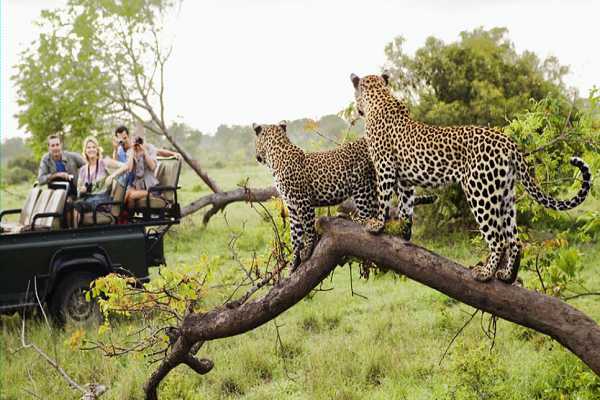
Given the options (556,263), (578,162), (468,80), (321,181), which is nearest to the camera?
(578,162)

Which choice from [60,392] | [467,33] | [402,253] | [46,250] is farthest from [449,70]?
[402,253]

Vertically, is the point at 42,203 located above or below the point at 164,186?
below

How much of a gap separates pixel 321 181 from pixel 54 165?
6711 mm

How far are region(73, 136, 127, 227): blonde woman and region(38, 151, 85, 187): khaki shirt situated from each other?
1.77 ft

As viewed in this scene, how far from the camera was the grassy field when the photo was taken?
6.29 metres

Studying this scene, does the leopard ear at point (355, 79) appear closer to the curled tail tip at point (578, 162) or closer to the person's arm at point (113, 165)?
the curled tail tip at point (578, 162)

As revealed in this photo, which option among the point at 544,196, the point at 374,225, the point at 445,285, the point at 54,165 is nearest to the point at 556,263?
the point at 445,285

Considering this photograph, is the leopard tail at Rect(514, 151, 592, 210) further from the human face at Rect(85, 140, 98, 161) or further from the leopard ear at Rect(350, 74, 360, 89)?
the human face at Rect(85, 140, 98, 161)

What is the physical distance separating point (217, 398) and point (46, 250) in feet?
9.82

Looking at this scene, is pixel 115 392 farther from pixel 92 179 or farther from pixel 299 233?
pixel 299 233

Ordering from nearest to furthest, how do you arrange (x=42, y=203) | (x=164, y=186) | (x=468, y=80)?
(x=164, y=186) → (x=42, y=203) → (x=468, y=80)

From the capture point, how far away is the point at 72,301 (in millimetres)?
8523

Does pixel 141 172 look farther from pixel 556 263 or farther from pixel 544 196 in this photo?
pixel 544 196

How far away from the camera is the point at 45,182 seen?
893 cm
